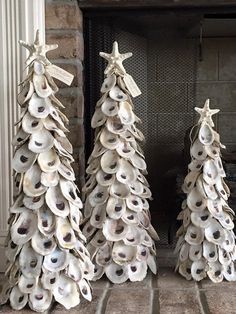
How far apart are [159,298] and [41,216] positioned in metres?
0.35

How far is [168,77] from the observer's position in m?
1.67

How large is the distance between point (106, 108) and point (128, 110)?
2.3 inches

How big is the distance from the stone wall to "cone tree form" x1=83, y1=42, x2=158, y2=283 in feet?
0.54

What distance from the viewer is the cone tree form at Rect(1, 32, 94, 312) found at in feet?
3.92

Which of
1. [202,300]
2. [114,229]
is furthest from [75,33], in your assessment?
[202,300]

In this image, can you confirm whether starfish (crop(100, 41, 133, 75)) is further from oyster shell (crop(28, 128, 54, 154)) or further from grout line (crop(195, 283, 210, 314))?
grout line (crop(195, 283, 210, 314))

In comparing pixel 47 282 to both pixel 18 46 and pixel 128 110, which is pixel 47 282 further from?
pixel 18 46

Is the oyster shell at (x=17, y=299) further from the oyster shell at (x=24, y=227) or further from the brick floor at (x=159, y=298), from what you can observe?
the oyster shell at (x=24, y=227)

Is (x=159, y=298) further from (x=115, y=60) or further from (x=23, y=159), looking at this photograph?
(x=115, y=60)

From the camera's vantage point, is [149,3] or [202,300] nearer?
[202,300]

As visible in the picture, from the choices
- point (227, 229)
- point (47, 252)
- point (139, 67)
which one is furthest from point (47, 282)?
point (139, 67)

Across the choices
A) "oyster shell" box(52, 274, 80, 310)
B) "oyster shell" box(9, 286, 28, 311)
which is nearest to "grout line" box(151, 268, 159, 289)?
"oyster shell" box(52, 274, 80, 310)

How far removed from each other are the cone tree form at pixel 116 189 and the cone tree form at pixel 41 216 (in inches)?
5.1

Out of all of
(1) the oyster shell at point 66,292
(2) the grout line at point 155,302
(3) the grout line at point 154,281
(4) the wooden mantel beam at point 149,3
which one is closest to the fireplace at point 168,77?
(4) the wooden mantel beam at point 149,3
